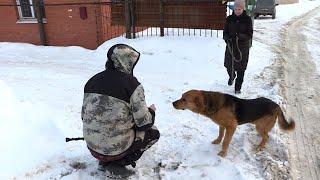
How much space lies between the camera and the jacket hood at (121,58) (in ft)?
12.0

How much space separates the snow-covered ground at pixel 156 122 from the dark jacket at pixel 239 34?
0.67 metres

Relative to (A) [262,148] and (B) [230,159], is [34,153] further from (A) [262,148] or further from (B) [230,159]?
(A) [262,148]

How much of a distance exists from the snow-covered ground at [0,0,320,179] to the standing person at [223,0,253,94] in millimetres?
467

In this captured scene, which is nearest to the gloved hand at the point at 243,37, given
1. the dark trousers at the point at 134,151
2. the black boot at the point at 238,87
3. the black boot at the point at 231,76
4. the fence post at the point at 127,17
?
the black boot at the point at 231,76

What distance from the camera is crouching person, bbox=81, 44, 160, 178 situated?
3.67 meters

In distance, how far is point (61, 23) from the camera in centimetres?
1145

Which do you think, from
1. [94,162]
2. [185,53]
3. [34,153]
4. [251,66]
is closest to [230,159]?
[94,162]

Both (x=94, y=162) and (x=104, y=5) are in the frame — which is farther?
(x=104, y=5)

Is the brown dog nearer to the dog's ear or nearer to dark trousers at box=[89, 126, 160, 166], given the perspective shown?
the dog's ear

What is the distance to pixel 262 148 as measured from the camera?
190 inches

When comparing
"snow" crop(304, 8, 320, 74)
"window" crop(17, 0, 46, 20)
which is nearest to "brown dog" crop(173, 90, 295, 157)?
"snow" crop(304, 8, 320, 74)

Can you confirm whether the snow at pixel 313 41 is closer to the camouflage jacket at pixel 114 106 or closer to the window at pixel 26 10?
the camouflage jacket at pixel 114 106

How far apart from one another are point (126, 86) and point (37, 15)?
887cm

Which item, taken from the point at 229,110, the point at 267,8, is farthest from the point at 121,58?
the point at 267,8
